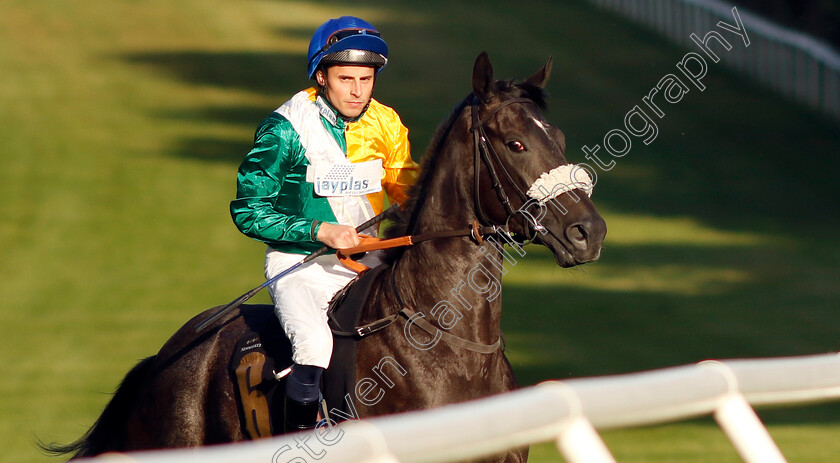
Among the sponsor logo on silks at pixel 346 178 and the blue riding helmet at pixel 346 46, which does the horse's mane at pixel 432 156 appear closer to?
the sponsor logo on silks at pixel 346 178

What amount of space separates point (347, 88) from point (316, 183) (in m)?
0.40

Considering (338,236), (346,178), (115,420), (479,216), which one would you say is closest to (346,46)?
(346,178)

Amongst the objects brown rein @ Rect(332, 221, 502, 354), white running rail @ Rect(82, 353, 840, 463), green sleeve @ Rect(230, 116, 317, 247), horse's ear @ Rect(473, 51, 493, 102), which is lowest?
white running rail @ Rect(82, 353, 840, 463)

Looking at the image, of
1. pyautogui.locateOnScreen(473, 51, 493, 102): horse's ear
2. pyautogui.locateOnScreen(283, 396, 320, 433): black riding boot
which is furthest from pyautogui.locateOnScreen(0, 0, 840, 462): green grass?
Answer: pyautogui.locateOnScreen(473, 51, 493, 102): horse's ear

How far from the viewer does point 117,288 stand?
39.9ft

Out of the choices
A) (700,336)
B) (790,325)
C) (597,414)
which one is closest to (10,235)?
(700,336)

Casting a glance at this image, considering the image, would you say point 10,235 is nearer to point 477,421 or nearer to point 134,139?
point 134,139

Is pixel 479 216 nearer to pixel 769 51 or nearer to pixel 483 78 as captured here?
pixel 483 78

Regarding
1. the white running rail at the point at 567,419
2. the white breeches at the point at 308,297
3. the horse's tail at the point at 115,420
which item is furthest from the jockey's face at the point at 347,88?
the white running rail at the point at 567,419

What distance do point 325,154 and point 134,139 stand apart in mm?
13327

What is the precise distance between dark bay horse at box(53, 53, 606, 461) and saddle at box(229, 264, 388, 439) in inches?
1.8

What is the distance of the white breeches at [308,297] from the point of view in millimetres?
3938

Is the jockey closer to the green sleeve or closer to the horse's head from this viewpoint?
the green sleeve

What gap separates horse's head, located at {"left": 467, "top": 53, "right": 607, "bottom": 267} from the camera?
12.2ft
